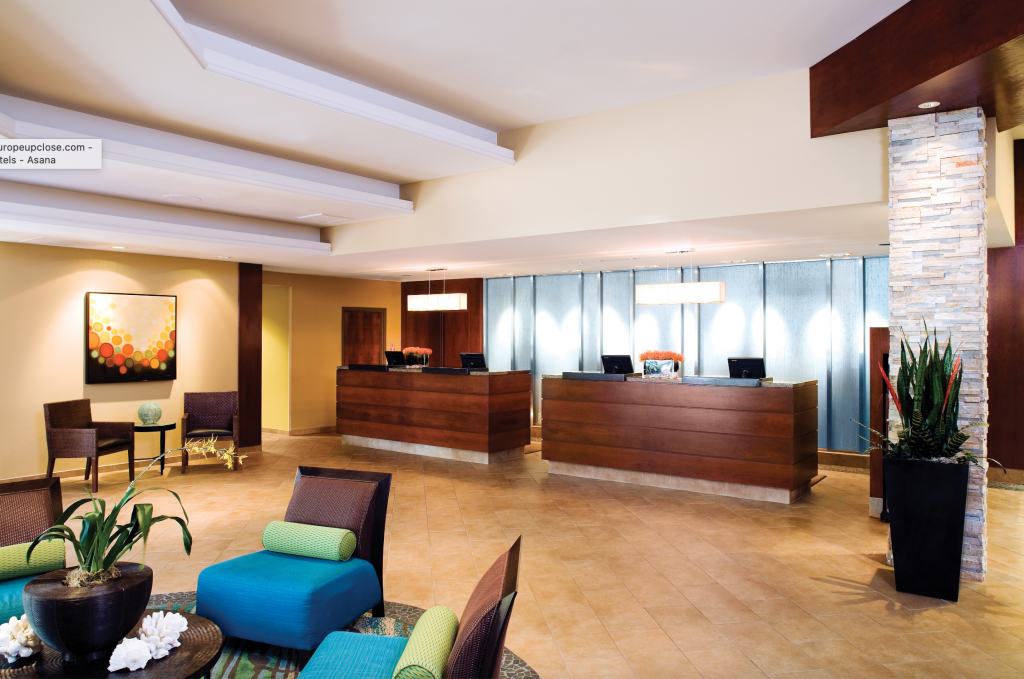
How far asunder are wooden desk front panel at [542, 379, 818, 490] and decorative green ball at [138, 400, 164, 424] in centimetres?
497

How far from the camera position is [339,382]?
1034 centimetres

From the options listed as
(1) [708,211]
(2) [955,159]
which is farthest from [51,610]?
(2) [955,159]

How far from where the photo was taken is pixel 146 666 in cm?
257

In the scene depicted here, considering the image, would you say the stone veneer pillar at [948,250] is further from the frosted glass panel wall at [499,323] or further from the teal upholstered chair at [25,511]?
the frosted glass panel wall at [499,323]

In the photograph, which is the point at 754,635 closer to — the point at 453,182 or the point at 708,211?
the point at 708,211

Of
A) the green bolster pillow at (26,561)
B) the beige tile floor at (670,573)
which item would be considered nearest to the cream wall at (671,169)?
the beige tile floor at (670,573)

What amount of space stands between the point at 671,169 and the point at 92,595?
17.1 ft

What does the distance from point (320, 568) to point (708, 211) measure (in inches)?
167

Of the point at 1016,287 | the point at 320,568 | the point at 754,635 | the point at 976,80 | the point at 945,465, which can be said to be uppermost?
the point at 976,80

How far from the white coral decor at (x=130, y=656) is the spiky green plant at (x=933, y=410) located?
4163mm

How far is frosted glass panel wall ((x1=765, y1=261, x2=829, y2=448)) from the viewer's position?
8.73 metres

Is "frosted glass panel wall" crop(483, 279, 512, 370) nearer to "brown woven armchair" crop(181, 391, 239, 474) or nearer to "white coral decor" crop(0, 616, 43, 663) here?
"brown woven armchair" crop(181, 391, 239, 474)

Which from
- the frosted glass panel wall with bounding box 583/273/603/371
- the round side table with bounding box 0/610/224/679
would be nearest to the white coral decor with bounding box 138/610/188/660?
the round side table with bounding box 0/610/224/679

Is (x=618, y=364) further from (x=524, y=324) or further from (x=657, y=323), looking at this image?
(x=524, y=324)
